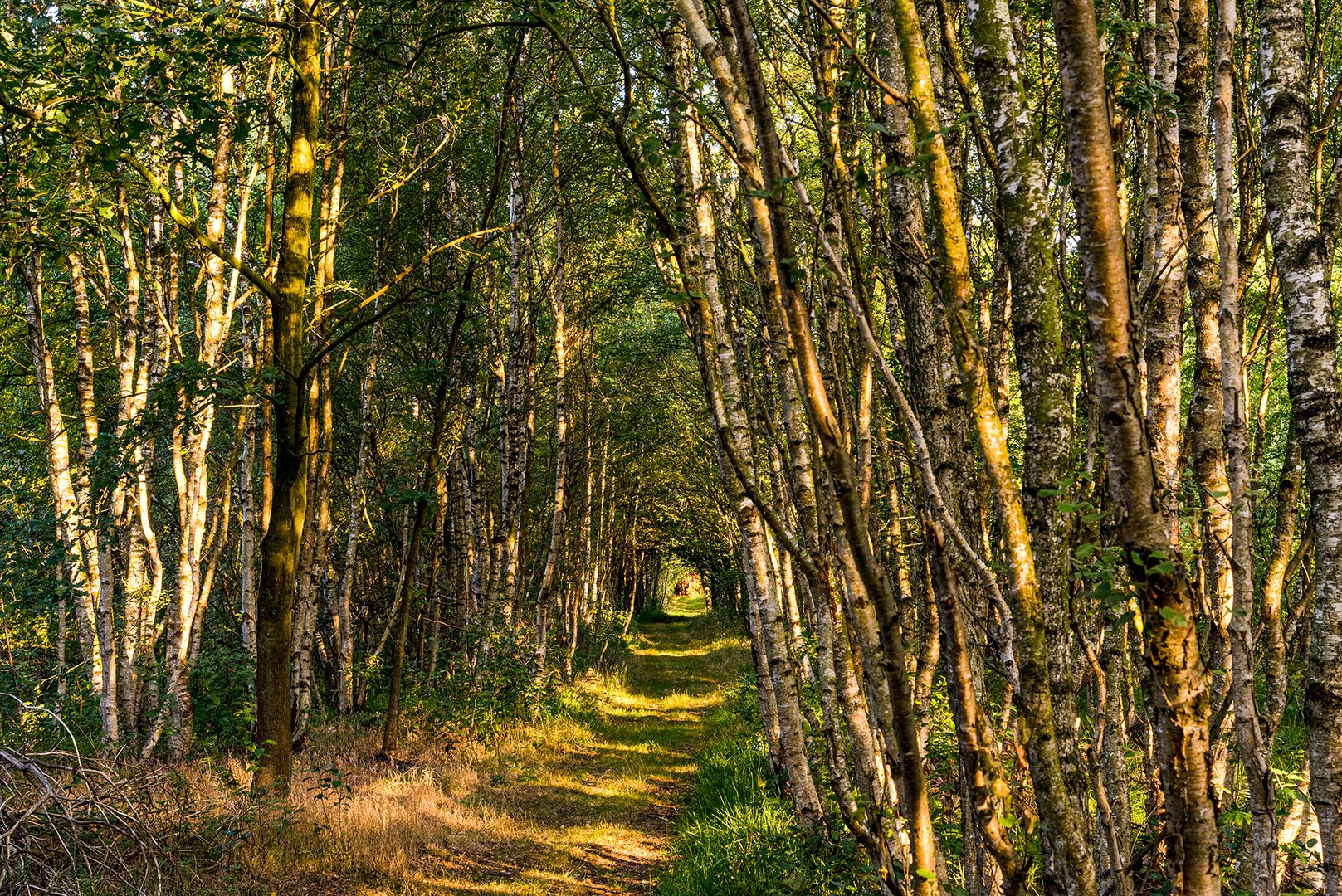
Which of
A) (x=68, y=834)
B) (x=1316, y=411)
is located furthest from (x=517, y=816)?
(x=1316, y=411)

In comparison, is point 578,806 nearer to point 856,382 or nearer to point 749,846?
point 749,846

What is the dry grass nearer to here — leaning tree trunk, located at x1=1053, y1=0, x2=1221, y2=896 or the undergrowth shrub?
the undergrowth shrub

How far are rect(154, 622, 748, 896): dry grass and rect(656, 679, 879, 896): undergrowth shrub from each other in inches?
20.0

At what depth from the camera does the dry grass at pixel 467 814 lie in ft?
20.6

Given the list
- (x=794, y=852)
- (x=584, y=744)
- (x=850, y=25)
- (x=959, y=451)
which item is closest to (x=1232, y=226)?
(x=959, y=451)

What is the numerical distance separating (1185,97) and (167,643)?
9.01 meters

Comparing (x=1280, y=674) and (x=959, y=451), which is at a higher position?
(x=959, y=451)

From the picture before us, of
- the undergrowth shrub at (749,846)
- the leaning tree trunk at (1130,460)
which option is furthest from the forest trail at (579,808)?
the leaning tree trunk at (1130,460)

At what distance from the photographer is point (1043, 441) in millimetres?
2311

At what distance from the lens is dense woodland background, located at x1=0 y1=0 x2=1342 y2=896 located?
2.30 metres

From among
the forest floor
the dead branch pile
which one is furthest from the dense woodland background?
the forest floor

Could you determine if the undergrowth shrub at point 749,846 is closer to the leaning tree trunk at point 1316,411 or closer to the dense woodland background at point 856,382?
the dense woodland background at point 856,382

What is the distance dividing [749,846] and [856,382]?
16.1ft

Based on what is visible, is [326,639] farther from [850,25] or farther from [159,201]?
[850,25]
